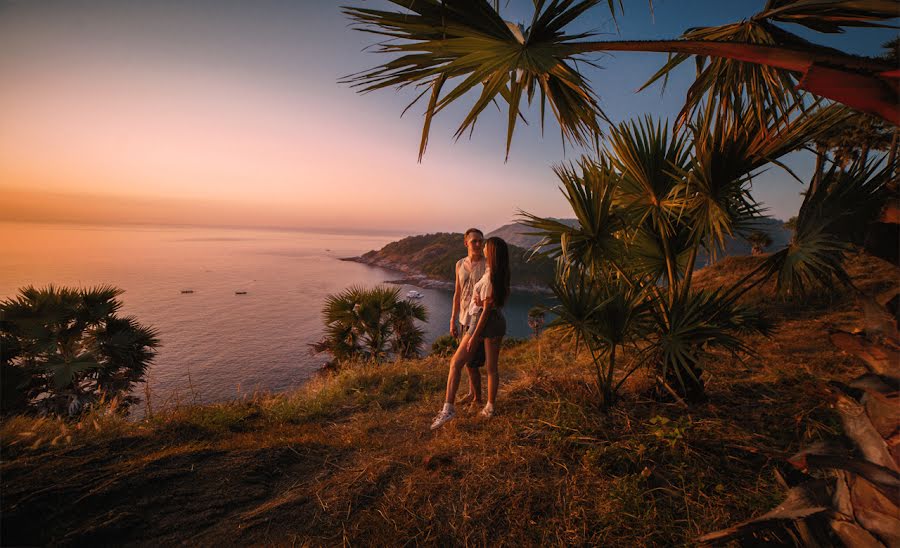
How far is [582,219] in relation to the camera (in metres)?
3.42

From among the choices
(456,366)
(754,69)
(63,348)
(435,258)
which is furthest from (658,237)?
(435,258)

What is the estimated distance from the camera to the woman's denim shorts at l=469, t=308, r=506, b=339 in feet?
11.5

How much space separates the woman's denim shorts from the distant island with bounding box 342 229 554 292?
44164 millimetres

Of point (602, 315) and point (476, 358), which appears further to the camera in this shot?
point (476, 358)

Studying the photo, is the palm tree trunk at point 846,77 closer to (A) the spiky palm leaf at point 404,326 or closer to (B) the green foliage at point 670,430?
(B) the green foliage at point 670,430

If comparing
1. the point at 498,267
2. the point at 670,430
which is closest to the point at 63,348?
the point at 498,267

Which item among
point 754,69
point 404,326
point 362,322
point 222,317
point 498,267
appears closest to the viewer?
point 754,69

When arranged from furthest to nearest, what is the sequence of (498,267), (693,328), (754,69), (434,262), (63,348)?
(434,262)
(63,348)
(498,267)
(693,328)
(754,69)

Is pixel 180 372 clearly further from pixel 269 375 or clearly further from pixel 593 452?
pixel 593 452

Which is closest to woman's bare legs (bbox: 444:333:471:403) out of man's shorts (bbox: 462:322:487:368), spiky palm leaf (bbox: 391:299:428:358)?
man's shorts (bbox: 462:322:487:368)

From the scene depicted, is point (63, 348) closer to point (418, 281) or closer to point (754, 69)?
point (754, 69)

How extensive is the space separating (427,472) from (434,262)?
65.4 m

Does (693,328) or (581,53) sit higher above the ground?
(581,53)

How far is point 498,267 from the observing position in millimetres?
3471
